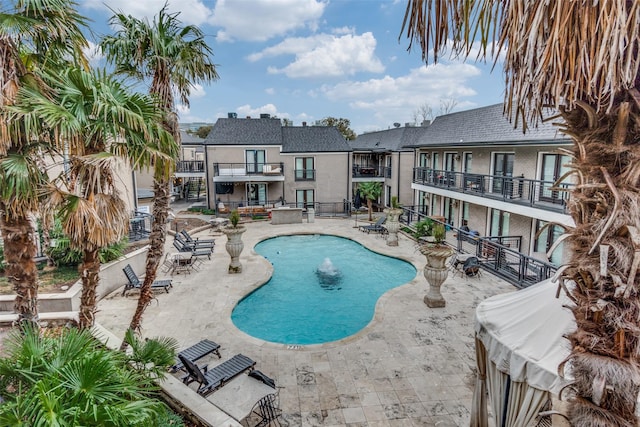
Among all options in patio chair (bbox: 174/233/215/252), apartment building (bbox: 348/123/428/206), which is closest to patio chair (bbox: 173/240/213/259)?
patio chair (bbox: 174/233/215/252)

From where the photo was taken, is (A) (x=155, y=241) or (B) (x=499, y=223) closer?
(A) (x=155, y=241)

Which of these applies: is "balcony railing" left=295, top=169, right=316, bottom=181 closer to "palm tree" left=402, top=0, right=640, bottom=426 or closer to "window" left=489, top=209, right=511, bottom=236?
"window" left=489, top=209, right=511, bottom=236

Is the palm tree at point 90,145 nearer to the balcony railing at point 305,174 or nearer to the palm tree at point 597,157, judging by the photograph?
the palm tree at point 597,157

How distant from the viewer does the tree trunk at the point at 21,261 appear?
5363mm

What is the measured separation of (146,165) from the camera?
6062mm

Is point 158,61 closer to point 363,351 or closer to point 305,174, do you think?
point 363,351

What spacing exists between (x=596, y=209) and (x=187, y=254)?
46.6 feet

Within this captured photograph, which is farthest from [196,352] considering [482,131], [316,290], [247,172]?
[247,172]

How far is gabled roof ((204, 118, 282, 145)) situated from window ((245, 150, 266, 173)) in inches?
29.3

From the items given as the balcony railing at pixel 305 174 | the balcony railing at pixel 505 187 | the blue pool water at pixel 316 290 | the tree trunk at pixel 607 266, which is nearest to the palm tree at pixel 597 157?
the tree trunk at pixel 607 266

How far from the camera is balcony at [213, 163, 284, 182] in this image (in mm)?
26250

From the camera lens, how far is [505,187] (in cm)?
1518

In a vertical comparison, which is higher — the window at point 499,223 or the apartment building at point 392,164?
the apartment building at point 392,164

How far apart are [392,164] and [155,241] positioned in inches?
972
